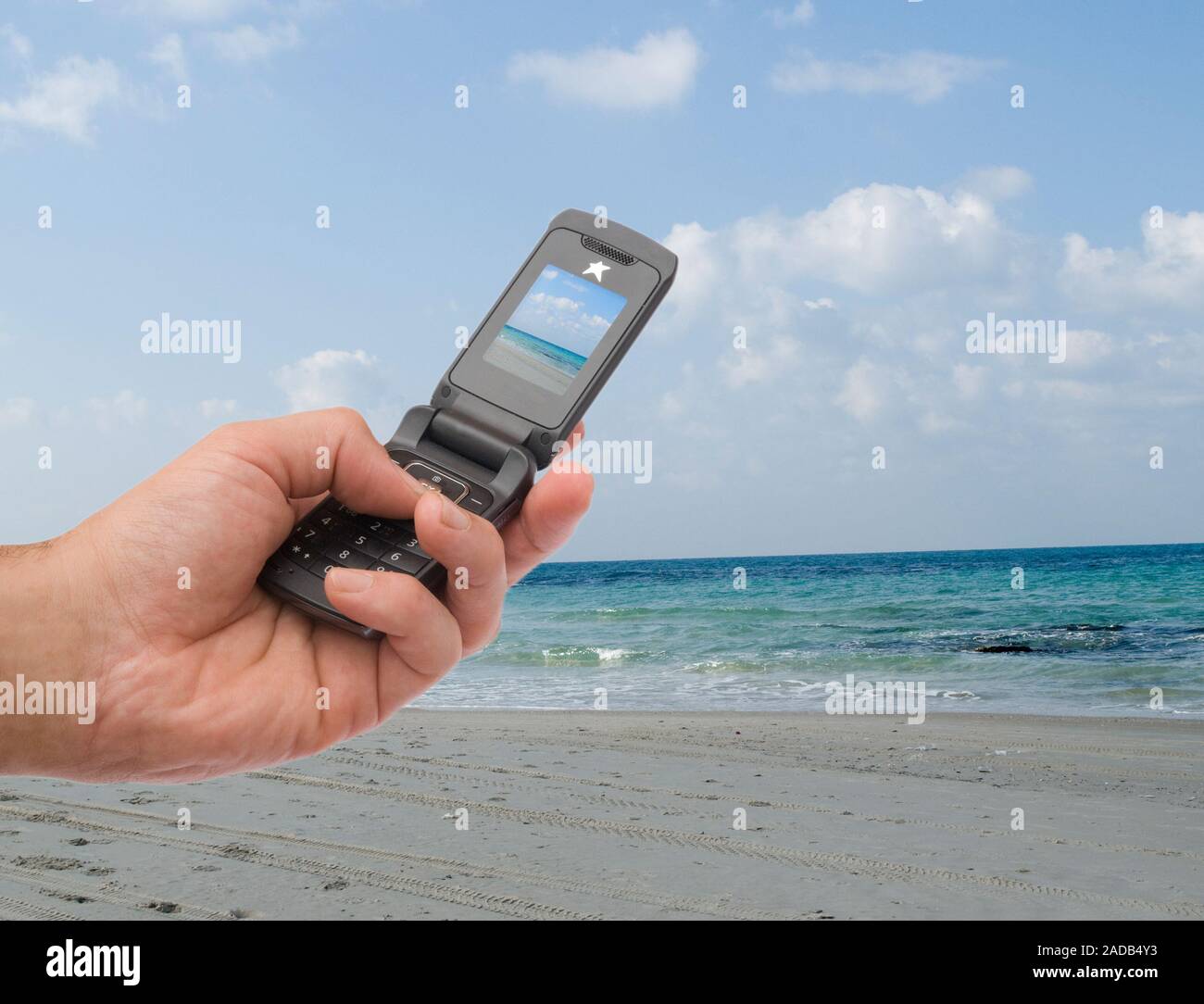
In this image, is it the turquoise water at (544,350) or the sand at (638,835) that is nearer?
the turquoise water at (544,350)

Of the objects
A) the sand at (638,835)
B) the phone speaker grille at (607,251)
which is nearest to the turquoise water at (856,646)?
the sand at (638,835)

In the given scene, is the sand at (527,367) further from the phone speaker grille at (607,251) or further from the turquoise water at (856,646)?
the turquoise water at (856,646)

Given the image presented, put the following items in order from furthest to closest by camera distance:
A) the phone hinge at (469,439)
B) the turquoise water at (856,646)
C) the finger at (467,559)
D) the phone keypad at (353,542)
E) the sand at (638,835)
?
the turquoise water at (856,646) < the sand at (638,835) < the phone hinge at (469,439) < the phone keypad at (353,542) < the finger at (467,559)

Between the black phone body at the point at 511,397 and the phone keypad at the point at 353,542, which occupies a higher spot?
the black phone body at the point at 511,397

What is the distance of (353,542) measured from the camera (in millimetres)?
1965

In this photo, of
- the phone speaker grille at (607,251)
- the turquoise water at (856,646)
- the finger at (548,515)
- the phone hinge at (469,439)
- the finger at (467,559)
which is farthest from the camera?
the turquoise water at (856,646)

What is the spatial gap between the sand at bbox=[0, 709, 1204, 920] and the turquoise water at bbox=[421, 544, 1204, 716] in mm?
3176

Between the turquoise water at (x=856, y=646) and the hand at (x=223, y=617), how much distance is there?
324 inches

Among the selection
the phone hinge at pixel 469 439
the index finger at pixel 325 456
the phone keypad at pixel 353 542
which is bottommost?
the phone keypad at pixel 353 542

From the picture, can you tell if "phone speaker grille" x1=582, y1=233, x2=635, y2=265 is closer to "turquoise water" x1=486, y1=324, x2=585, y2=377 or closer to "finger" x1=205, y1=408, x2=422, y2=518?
"turquoise water" x1=486, y1=324, x2=585, y2=377

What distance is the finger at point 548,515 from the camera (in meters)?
2.04

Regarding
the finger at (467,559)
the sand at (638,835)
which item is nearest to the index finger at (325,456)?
the finger at (467,559)

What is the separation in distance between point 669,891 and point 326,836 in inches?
69.9
